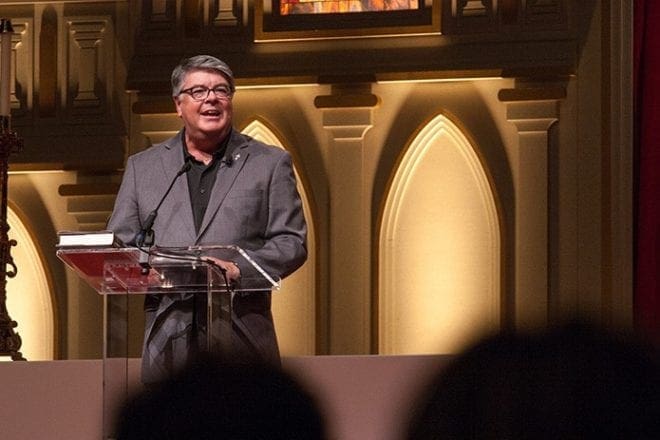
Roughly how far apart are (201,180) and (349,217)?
306 centimetres

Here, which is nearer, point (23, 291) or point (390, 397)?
point (390, 397)

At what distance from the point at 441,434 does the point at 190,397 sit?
0.21 metres

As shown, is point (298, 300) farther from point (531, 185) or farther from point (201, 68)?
point (201, 68)

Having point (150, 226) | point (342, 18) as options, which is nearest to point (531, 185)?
point (342, 18)

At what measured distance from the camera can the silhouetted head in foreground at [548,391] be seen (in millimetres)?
1180

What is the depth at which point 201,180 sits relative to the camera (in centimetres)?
393

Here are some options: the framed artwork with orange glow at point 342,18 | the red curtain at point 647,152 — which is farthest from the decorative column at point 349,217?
the red curtain at point 647,152

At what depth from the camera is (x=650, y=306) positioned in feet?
22.9

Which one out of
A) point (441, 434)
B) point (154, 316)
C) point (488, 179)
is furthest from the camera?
point (488, 179)

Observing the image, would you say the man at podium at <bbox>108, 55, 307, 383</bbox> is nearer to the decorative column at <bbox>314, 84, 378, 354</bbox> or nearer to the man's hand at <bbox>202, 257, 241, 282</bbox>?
the man's hand at <bbox>202, 257, 241, 282</bbox>

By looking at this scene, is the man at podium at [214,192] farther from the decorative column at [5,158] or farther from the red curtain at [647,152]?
the red curtain at [647,152]

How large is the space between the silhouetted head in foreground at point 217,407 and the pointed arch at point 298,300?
5697mm

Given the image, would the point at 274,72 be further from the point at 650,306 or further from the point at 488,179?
the point at 650,306

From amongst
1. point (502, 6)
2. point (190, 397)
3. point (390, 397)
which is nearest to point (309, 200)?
point (502, 6)
